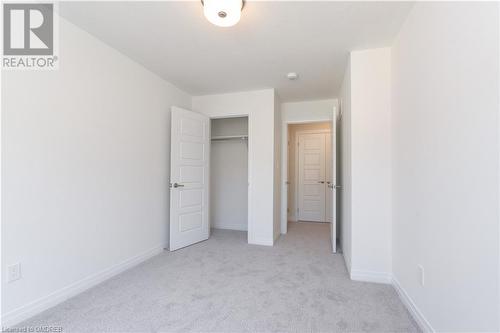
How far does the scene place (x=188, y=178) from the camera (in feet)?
11.2

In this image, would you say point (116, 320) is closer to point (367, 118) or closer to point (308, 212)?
point (367, 118)

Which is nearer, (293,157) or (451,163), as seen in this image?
(451,163)

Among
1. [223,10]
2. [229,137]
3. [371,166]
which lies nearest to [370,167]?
[371,166]

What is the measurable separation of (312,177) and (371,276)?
10.3 feet

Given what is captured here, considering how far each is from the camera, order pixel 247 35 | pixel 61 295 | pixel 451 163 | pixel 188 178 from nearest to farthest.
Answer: pixel 451 163 → pixel 61 295 → pixel 247 35 → pixel 188 178

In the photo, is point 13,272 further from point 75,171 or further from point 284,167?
point 284,167

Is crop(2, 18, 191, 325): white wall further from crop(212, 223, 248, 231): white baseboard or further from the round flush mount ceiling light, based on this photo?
crop(212, 223, 248, 231): white baseboard

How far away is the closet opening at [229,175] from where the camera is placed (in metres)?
4.53

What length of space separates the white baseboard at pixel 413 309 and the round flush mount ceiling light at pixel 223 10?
252 centimetres

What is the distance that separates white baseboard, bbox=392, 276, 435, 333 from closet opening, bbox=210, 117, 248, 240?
281 cm

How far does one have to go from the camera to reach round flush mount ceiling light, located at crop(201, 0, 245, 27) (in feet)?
5.18

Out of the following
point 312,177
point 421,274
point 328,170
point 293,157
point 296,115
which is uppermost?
point 296,115

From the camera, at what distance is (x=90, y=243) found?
7.15ft

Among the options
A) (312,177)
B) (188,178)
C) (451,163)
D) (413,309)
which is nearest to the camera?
(451,163)
